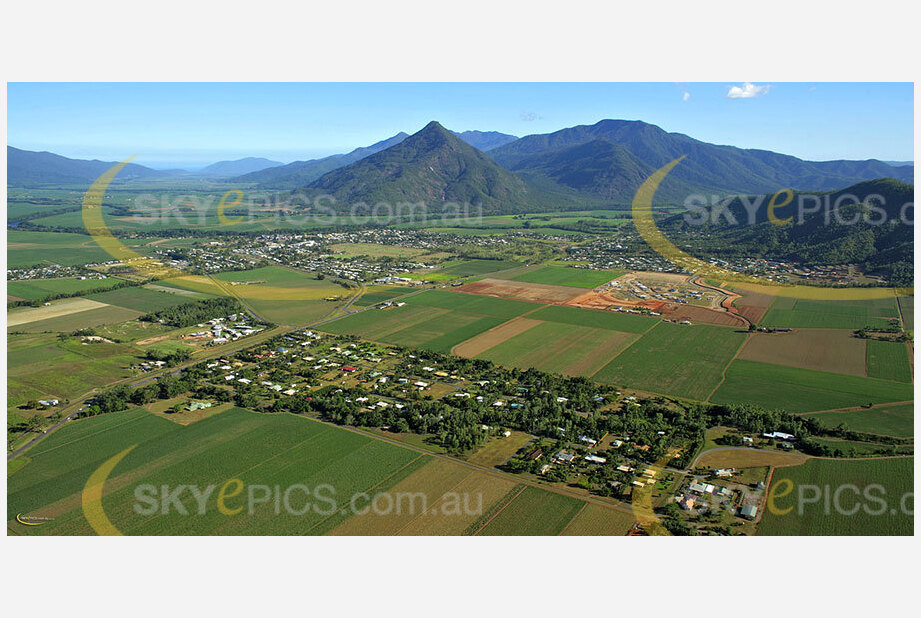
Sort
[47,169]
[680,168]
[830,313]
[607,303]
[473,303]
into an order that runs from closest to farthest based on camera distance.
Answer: [830,313] < [607,303] < [473,303] < [680,168] < [47,169]

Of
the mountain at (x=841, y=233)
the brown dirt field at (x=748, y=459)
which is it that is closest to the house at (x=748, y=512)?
the brown dirt field at (x=748, y=459)

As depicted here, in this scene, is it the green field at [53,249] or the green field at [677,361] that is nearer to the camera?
the green field at [677,361]

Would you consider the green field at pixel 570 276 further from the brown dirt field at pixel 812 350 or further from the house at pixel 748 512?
the house at pixel 748 512

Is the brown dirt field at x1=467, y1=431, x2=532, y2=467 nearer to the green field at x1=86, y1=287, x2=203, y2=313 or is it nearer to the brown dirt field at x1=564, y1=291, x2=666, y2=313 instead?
the brown dirt field at x1=564, y1=291, x2=666, y2=313

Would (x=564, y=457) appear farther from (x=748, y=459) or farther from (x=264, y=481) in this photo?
(x=264, y=481)

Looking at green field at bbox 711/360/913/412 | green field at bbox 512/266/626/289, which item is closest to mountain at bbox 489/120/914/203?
green field at bbox 512/266/626/289

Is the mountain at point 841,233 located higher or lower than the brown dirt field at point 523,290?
higher

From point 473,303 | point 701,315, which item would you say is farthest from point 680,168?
point 473,303
